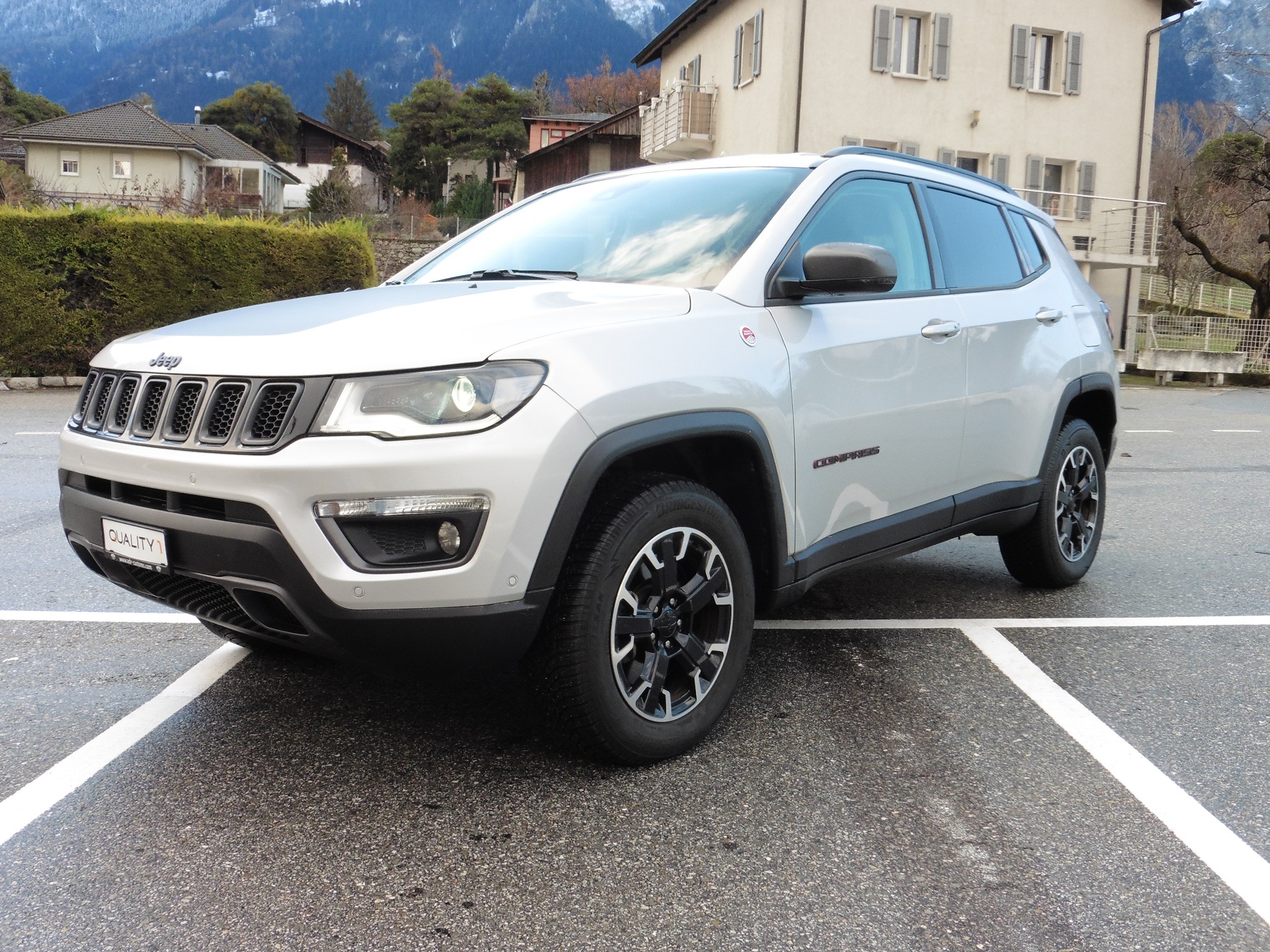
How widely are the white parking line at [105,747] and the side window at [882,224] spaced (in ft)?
8.25

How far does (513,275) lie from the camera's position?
12.6 feet

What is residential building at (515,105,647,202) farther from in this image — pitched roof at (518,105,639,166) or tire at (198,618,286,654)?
tire at (198,618,286,654)

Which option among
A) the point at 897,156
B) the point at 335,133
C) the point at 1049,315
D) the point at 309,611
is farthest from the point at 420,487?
the point at 335,133

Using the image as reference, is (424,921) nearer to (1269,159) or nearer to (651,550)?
(651,550)

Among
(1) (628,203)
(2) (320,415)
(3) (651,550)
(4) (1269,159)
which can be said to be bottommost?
(3) (651,550)

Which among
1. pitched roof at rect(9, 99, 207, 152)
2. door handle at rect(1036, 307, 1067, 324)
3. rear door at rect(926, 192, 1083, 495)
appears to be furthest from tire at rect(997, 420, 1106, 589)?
pitched roof at rect(9, 99, 207, 152)

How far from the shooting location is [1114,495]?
27.8 ft

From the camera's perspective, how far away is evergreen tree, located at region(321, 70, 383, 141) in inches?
4286

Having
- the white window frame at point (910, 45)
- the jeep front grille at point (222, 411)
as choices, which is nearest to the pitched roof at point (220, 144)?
the white window frame at point (910, 45)

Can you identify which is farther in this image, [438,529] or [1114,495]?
[1114,495]

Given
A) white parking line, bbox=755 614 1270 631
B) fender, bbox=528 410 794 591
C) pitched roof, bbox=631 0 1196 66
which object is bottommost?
white parking line, bbox=755 614 1270 631

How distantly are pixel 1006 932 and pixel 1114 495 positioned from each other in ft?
22.0

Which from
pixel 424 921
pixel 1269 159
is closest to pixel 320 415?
pixel 424 921

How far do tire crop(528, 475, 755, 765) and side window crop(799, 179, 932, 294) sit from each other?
1.15 meters
